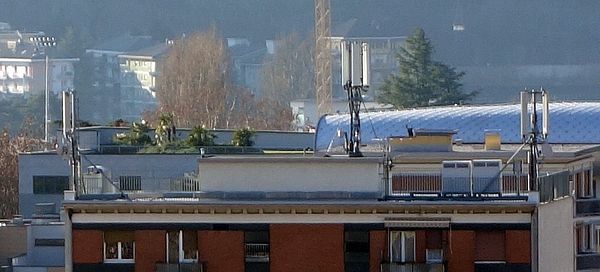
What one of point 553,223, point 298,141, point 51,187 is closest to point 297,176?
point 553,223

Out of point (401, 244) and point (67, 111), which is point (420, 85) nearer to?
point (67, 111)

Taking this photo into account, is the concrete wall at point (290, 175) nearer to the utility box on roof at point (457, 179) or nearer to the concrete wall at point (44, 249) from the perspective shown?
the utility box on roof at point (457, 179)

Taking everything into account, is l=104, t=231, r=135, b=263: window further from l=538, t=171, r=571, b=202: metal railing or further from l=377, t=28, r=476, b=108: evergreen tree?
l=377, t=28, r=476, b=108: evergreen tree

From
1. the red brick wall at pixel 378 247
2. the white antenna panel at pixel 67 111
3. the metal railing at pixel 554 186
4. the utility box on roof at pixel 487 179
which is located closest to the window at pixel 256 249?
the red brick wall at pixel 378 247

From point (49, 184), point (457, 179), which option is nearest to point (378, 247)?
point (457, 179)

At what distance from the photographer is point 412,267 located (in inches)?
901

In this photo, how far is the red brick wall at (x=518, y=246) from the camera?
2278 cm

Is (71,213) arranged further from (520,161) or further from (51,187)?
(51,187)

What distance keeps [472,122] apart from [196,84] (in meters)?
64.9

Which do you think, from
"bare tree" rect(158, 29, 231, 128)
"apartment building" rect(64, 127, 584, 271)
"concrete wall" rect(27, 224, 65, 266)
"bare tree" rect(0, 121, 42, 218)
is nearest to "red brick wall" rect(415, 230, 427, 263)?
"apartment building" rect(64, 127, 584, 271)

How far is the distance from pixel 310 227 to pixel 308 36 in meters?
157

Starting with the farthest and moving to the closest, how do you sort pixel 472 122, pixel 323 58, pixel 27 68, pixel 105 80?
pixel 105 80 → pixel 27 68 → pixel 323 58 → pixel 472 122

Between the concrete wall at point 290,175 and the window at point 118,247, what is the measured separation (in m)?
0.90

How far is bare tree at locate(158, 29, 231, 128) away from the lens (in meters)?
106
